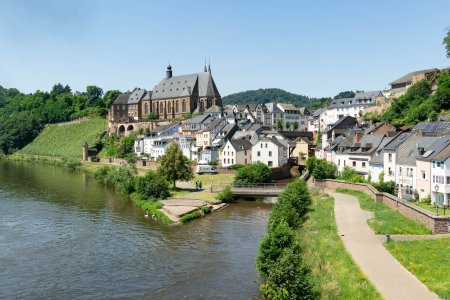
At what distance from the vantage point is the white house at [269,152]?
73875 mm

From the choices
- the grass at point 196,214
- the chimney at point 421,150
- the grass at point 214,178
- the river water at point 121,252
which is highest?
the chimney at point 421,150

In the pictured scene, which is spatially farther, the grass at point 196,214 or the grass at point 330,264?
the grass at point 196,214

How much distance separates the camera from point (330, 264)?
23.0m

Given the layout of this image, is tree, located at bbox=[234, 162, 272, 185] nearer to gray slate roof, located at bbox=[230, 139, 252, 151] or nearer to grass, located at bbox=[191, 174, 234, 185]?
grass, located at bbox=[191, 174, 234, 185]

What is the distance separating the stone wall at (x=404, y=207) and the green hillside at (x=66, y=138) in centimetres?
7926

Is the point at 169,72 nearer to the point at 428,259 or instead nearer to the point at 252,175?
the point at 252,175

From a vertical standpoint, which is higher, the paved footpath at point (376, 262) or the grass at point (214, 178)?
the grass at point (214, 178)

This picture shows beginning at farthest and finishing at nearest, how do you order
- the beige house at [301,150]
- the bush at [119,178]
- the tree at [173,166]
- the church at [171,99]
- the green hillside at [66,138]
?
the church at [171,99] → the green hillside at [66,138] → the beige house at [301,150] → the bush at [119,178] → the tree at [173,166]

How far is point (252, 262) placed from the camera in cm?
2950

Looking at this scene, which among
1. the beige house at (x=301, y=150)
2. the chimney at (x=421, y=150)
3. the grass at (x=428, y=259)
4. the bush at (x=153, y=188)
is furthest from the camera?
the beige house at (x=301, y=150)

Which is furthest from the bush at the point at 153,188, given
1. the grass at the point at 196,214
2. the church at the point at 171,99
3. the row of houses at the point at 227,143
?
the church at the point at 171,99

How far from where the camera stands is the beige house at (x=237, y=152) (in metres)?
75.1

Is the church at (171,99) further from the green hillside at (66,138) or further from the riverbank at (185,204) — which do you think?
the riverbank at (185,204)

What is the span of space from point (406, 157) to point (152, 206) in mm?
25166
